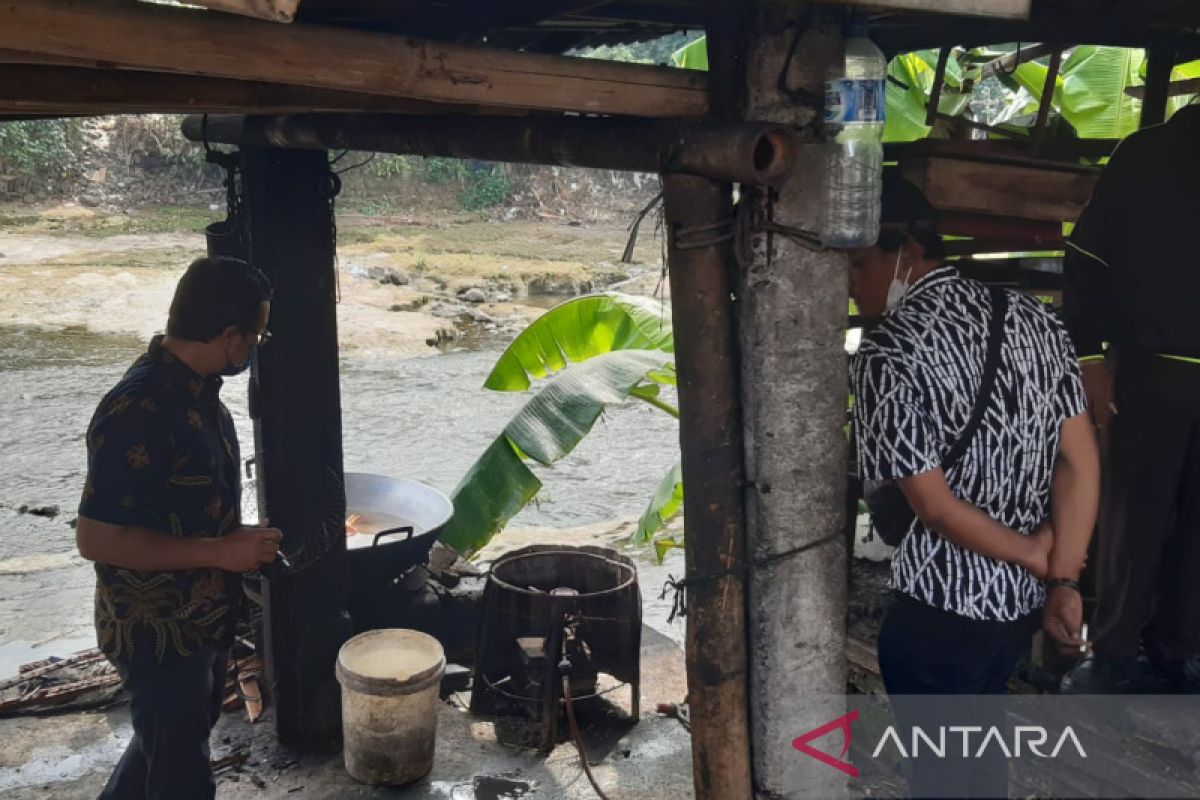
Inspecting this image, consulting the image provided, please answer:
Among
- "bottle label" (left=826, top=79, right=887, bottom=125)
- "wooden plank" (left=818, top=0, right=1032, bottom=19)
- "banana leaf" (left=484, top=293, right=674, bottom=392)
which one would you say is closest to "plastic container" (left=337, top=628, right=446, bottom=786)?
"banana leaf" (left=484, top=293, right=674, bottom=392)

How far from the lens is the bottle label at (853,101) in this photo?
8.21ft

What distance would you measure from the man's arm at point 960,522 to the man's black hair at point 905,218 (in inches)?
22.5

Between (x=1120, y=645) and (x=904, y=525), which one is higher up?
(x=904, y=525)

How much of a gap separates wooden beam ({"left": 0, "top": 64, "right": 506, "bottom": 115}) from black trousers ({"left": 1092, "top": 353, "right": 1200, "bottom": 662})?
244 centimetres

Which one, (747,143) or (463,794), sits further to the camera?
(463,794)

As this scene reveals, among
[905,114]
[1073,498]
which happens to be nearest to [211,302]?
[1073,498]

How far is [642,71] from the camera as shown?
259 cm

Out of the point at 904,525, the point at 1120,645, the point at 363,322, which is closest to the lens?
the point at 904,525

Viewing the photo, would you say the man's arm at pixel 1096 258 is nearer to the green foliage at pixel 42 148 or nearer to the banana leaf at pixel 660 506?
the banana leaf at pixel 660 506

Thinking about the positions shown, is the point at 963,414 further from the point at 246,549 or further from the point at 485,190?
the point at 485,190

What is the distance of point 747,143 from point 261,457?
9.37ft

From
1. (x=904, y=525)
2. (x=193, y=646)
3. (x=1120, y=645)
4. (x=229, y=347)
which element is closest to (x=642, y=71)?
(x=904, y=525)

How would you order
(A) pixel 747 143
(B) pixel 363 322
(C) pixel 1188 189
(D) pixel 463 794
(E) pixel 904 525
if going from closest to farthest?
1. (A) pixel 747 143
2. (E) pixel 904 525
3. (C) pixel 1188 189
4. (D) pixel 463 794
5. (B) pixel 363 322

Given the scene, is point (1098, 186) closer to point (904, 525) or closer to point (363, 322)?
point (904, 525)
